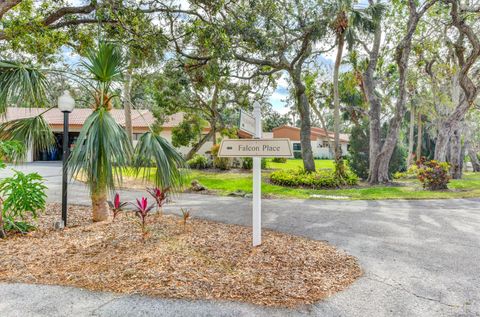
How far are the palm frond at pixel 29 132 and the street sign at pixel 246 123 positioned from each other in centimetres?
424

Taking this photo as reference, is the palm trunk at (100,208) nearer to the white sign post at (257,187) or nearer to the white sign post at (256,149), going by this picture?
the white sign post at (256,149)

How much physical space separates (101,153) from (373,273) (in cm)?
415

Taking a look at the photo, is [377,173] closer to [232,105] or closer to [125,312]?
[232,105]

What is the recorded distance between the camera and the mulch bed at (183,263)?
3211 millimetres

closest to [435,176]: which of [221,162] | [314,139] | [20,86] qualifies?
[221,162]

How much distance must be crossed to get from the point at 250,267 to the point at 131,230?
253cm

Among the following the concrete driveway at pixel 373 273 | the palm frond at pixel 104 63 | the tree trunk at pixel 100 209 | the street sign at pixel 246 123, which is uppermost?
the palm frond at pixel 104 63

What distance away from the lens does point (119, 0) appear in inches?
283

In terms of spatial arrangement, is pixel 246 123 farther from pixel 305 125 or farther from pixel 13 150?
pixel 305 125

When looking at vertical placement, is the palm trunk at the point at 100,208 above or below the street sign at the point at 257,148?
below

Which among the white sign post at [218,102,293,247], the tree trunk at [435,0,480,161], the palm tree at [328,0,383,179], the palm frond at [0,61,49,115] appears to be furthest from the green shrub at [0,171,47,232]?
the tree trunk at [435,0,480,161]

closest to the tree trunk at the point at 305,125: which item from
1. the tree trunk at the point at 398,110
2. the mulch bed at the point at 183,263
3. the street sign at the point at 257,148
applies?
the tree trunk at the point at 398,110

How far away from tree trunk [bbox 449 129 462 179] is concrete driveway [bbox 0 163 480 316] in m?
11.8

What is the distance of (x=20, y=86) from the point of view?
486cm
